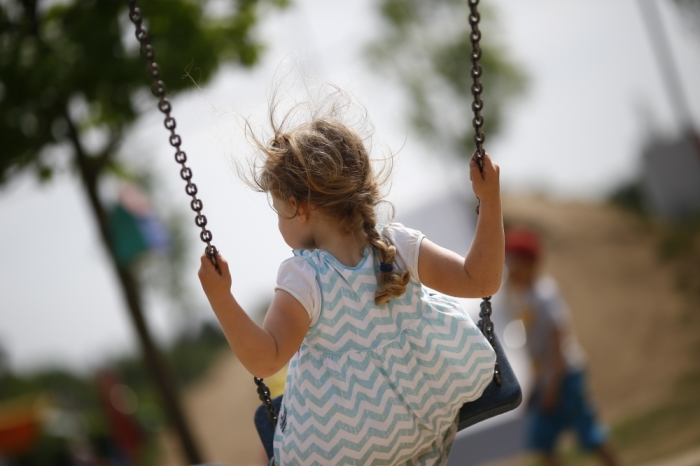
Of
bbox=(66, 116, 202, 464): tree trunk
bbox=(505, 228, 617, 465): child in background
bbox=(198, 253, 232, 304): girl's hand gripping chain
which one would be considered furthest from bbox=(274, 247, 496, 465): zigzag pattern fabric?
bbox=(66, 116, 202, 464): tree trunk

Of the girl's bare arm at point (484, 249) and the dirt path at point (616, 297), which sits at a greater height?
the girl's bare arm at point (484, 249)

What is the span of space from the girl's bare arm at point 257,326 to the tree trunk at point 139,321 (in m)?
4.39

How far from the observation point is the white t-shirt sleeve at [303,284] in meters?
1.89

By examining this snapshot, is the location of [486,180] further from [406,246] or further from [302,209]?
[302,209]

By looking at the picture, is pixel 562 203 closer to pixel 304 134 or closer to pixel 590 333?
pixel 590 333

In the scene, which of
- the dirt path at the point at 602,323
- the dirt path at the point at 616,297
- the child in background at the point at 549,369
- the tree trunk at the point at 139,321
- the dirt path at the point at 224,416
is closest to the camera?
the child in background at the point at 549,369

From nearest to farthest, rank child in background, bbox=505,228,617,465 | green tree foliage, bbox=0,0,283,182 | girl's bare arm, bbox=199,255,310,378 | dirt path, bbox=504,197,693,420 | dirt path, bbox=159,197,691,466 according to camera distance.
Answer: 1. girl's bare arm, bbox=199,255,310,378
2. child in background, bbox=505,228,617,465
3. green tree foliage, bbox=0,0,283,182
4. dirt path, bbox=504,197,693,420
5. dirt path, bbox=159,197,691,466

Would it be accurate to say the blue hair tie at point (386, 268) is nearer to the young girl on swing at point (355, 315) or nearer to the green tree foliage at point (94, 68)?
the young girl on swing at point (355, 315)

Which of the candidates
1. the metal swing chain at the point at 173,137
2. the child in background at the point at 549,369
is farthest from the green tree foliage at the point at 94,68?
the metal swing chain at the point at 173,137

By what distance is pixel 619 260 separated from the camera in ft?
47.9

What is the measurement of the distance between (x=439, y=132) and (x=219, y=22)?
1097 cm

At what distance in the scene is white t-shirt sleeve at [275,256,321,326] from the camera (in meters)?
1.89

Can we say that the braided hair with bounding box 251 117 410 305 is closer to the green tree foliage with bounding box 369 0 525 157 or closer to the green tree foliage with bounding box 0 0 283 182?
the green tree foliage with bounding box 0 0 283 182

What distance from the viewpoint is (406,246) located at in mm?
2033
